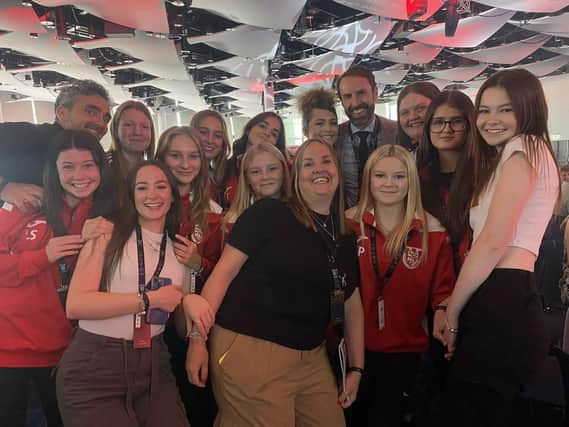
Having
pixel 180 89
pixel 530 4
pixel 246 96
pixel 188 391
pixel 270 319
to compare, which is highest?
pixel 530 4

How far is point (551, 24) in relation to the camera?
8773mm

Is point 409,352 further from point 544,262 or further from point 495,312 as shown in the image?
point 544,262

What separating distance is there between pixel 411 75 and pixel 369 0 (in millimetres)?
8303

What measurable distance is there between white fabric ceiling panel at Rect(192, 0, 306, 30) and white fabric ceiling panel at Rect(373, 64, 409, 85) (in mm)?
6354

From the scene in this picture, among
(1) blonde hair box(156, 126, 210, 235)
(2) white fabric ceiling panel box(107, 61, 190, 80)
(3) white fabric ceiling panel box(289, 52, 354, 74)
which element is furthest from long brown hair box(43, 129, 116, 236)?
(3) white fabric ceiling panel box(289, 52, 354, 74)

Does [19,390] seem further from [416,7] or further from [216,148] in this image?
[416,7]

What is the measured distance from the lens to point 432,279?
77.0 inches

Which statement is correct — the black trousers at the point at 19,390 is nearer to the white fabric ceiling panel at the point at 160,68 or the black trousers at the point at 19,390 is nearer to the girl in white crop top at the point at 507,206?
the girl in white crop top at the point at 507,206

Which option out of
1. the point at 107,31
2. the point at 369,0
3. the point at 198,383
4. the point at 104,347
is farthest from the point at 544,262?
the point at 107,31

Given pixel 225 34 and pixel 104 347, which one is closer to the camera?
pixel 104 347

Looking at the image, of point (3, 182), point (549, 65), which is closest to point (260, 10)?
point (3, 182)

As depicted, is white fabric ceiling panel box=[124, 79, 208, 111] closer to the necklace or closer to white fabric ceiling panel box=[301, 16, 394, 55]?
white fabric ceiling panel box=[301, 16, 394, 55]

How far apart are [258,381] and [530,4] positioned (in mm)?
8153

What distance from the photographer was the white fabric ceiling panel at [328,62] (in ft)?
35.8
